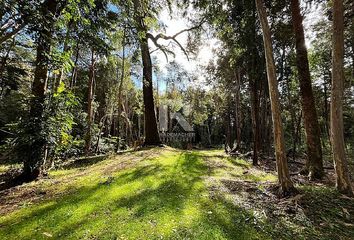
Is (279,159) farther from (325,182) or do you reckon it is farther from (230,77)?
(230,77)

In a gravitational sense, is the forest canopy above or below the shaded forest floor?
above

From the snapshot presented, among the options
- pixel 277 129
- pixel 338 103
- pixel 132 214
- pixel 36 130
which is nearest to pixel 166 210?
pixel 132 214

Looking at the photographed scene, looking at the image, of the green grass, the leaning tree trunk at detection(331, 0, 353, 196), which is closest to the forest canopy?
the leaning tree trunk at detection(331, 0, 353, 196)

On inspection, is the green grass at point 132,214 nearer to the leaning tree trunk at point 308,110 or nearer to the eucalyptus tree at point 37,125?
the eucalyptus tree at point 37,125

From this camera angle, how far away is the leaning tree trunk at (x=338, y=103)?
588 centimetres

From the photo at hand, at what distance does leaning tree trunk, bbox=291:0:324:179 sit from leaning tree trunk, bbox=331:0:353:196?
222cm

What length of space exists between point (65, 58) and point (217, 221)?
5909 mm

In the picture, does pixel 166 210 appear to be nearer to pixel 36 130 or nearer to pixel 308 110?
pixel 36 130

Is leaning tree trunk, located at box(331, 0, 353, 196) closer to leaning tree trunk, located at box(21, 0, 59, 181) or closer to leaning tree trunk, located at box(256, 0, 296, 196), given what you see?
leaning tree trunk, located at box(256, 0, 296, 196)

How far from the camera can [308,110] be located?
834cm

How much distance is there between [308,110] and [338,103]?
7.81 feet

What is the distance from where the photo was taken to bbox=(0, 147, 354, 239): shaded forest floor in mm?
4223

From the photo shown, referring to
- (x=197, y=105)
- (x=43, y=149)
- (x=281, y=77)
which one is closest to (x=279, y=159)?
(x=43, y=149)

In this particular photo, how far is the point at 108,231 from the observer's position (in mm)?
4230
